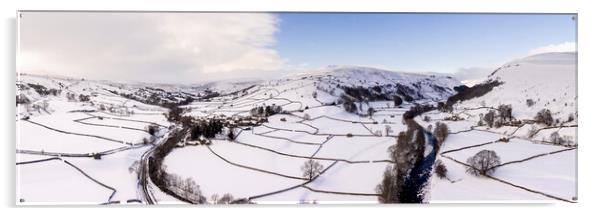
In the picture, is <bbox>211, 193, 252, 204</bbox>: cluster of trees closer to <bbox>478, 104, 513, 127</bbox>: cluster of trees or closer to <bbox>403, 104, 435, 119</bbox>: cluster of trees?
Result: <bbox>403, 104, 435, 119</bbox>: cluster of trees

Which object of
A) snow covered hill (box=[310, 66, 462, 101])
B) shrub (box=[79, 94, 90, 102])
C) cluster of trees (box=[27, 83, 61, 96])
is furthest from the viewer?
snow covered hill (box=[310, 66, 462, 101])

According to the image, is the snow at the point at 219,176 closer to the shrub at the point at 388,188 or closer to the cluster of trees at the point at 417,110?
the shrub at the point at 388,188

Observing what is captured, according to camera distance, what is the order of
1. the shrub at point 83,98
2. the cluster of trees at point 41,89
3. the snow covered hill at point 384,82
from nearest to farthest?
the cluster of trees at point 41,89, the shrub at point 83,98, the snow covered hill at point 384,82

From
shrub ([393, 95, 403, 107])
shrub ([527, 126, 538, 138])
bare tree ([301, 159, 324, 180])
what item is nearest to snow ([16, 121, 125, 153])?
bare tree ([301, 159, 324, 180])

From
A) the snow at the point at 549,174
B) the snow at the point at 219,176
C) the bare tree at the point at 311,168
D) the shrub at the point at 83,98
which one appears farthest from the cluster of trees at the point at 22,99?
the snow at the point at 549,174

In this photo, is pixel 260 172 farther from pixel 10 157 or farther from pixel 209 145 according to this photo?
pixel 10 157
